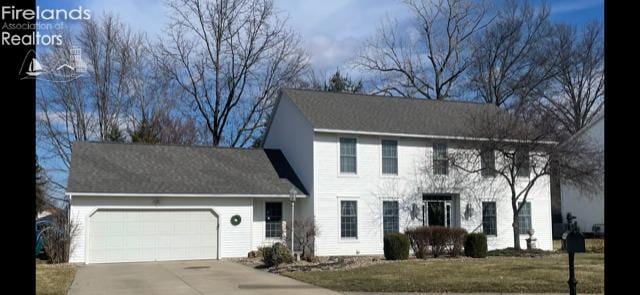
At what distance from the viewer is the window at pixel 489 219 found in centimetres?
2855

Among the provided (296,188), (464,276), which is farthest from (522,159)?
(464,276)

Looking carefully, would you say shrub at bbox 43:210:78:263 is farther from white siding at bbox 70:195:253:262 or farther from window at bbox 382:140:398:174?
window at bbox 382:140:398:174

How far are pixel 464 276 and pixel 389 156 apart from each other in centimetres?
1192

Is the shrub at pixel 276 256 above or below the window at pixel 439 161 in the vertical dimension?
below

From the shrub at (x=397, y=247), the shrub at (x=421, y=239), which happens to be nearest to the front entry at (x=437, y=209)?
the shrub at (x=421, y=239)

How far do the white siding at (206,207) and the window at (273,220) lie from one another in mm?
964

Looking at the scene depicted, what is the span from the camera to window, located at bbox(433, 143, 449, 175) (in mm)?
27781

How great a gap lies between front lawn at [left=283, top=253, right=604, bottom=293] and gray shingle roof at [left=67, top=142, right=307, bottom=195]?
822 cm

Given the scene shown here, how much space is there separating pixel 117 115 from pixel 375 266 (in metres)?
23.7

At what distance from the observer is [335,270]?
1802cm

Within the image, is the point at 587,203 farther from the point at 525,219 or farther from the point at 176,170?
the point at 176,170

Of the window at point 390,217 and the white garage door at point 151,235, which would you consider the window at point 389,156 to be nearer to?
the window at point 390,217

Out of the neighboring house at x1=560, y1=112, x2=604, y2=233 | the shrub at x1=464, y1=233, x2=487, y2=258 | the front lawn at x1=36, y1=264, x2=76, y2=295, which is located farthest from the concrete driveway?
the neighboring house at x1=560, y1=112, x2=604, y2=233

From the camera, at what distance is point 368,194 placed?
26.4m
